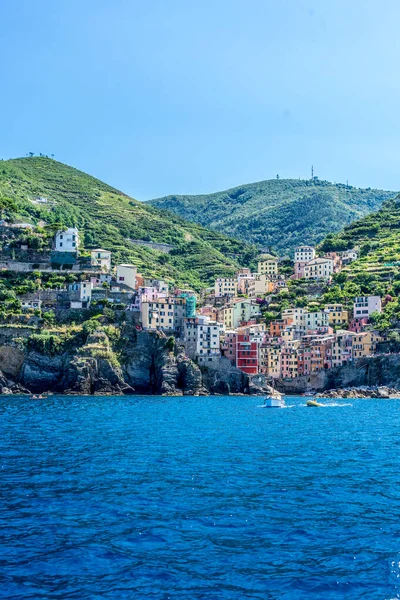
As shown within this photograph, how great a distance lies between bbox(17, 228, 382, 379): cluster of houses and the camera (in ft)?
360

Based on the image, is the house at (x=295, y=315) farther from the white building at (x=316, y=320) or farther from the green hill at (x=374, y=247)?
the green hill at (x=374, y=247)

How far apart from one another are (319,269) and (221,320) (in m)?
30.4

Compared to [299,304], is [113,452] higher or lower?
lower

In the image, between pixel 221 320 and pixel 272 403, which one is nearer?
pixel 272 403

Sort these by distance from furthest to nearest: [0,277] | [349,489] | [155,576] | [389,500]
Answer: [0,277], [349,489], [389,500], [155,576]

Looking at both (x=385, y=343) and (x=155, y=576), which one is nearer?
(x=155, y=576)

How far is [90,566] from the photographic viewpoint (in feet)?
64.8

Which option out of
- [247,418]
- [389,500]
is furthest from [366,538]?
[247,418]

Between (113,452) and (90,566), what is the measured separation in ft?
67.3

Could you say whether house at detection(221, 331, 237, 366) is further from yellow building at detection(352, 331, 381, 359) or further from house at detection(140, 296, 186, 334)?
yellow building at detection(352, 331, 381, 359)

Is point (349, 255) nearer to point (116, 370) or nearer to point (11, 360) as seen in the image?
point (116, 370)

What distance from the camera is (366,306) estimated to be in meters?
130

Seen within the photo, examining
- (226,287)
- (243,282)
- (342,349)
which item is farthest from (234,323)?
(243,282)

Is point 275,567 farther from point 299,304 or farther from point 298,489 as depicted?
point 299,304
